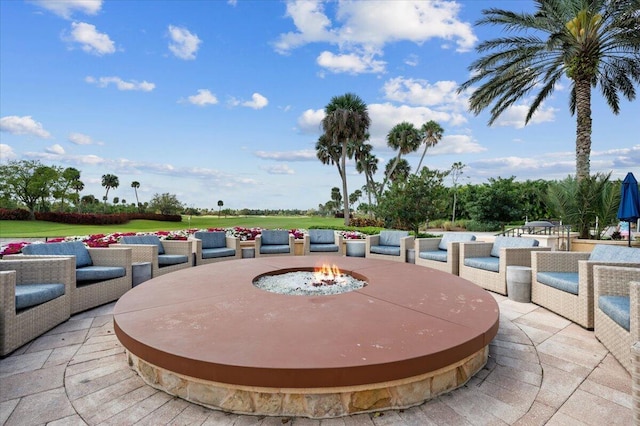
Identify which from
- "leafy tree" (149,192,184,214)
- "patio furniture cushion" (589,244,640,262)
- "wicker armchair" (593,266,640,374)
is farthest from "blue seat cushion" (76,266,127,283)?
"leafy tree" (149,192,184,214)

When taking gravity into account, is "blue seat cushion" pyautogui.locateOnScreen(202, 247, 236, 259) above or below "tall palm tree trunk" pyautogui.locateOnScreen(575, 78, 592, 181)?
below

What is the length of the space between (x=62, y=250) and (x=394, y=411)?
4.37 m

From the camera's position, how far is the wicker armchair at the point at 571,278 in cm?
311

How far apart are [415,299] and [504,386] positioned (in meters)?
0.94

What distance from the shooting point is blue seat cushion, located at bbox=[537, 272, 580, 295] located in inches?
133

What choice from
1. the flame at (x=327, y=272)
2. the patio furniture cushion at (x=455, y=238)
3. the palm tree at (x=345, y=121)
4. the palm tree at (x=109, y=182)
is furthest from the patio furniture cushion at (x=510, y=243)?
the palm tree at (x=109, y=182)

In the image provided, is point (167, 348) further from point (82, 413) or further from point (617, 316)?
point (617, 316)

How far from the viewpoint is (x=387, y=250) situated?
6371 millimetres

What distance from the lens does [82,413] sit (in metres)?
1.70

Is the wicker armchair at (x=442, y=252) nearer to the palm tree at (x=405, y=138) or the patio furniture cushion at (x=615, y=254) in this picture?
the patio furniture cushion at (x=615, y=254)

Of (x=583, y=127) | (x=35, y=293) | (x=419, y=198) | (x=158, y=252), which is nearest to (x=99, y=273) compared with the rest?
(x=35, y=293)

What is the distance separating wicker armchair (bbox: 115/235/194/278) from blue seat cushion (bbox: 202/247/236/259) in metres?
0.33

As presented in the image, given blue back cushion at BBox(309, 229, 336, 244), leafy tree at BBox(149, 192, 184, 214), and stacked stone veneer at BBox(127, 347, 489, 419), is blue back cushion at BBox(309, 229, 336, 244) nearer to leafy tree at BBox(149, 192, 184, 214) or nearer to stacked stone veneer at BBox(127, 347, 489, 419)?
stacked stone veneer at BBox(127, 347, 489, 419)

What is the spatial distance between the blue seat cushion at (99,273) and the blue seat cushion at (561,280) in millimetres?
5540
